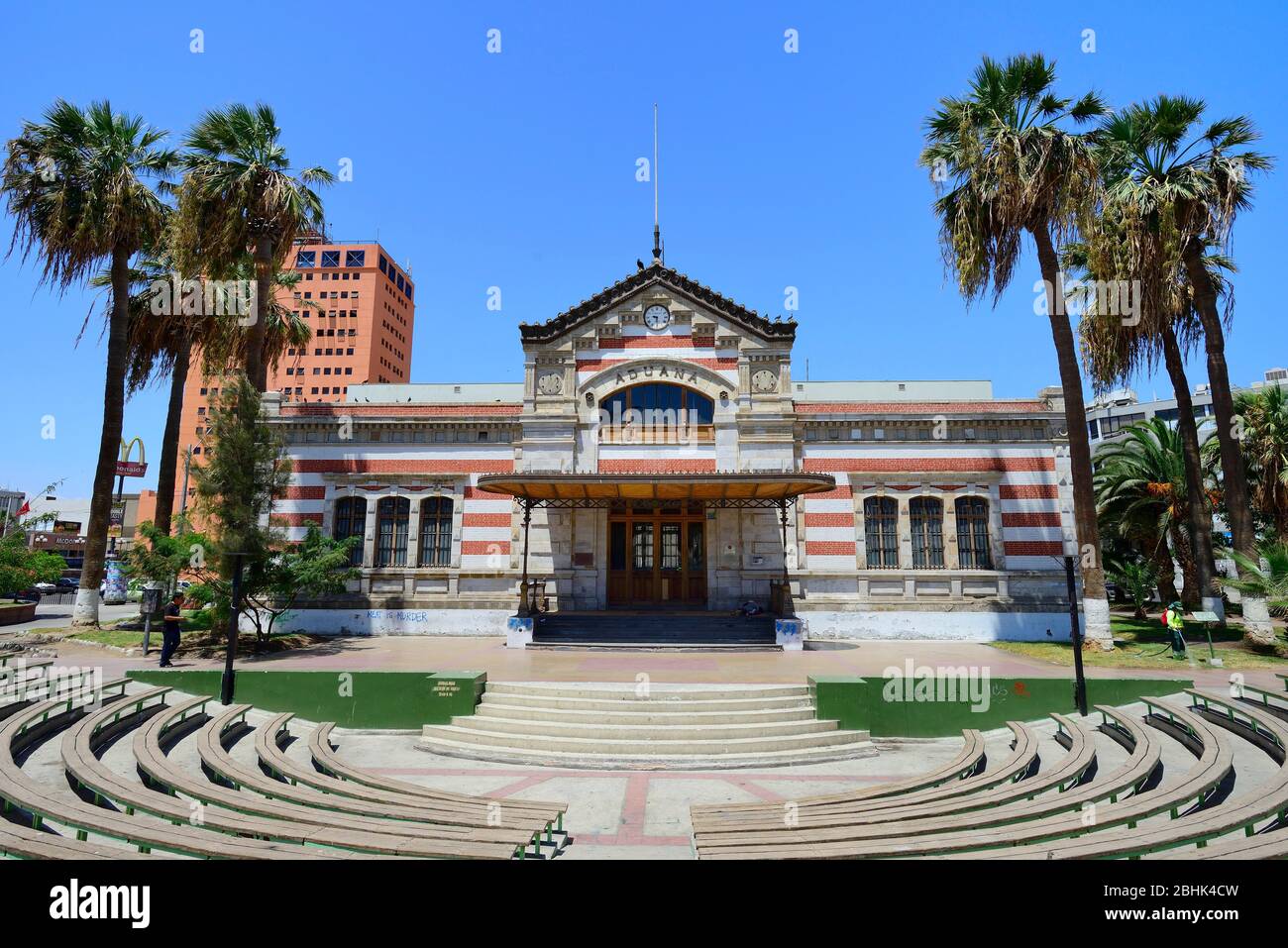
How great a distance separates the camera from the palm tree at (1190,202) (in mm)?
19047

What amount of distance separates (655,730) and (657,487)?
960cm

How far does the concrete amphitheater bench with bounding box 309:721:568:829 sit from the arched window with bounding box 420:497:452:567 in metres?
13.1

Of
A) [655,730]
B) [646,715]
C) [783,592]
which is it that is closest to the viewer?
[655,730]

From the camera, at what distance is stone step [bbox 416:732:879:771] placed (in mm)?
9945

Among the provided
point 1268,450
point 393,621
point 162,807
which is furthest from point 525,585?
point 1268,450

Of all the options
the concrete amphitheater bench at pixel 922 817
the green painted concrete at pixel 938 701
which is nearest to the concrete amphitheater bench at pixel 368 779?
the concrete amphitheater bench at pixel 922 817

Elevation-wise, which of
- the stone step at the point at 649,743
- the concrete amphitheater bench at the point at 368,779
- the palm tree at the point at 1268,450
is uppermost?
the palm tree at the point at 1268,450

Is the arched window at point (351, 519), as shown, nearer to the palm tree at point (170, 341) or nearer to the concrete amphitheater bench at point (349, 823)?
the palm tree at point (170, 341)

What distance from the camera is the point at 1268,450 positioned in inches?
935

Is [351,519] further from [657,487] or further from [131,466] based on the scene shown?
[131,466]

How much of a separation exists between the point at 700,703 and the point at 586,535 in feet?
35.9

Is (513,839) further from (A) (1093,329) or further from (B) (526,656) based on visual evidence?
(A) (1093,329)

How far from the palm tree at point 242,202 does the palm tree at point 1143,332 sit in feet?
78.8
